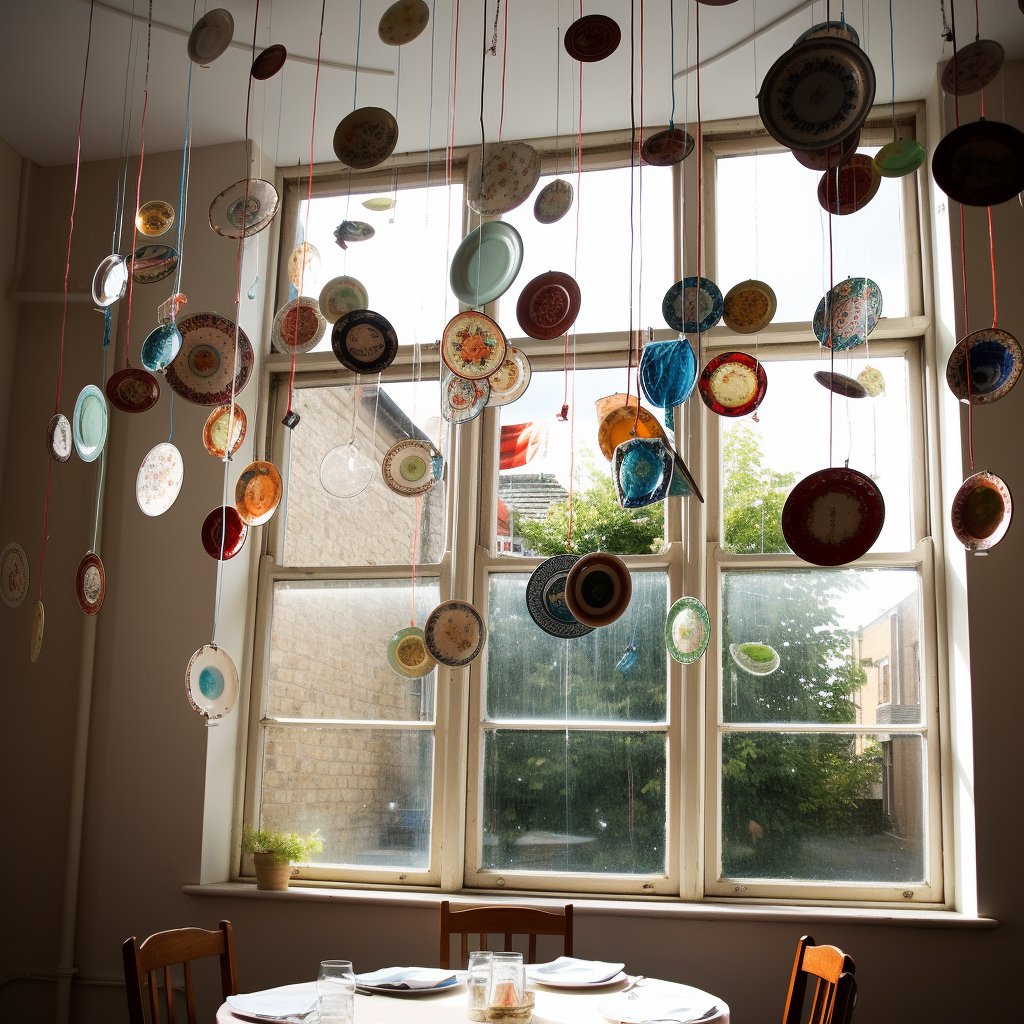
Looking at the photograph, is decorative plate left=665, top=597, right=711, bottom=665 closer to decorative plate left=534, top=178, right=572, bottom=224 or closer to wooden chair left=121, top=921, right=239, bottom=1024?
decorative plate left=534, top=178, right=572, bottom=224

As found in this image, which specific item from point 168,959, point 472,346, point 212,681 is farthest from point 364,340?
point 168,959

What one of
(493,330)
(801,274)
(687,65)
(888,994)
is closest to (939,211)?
(801,274)

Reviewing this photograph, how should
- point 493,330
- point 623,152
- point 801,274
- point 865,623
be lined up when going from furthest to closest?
1. point 623,152
2. point 801,274
3. point 865,623
4. point 493,330

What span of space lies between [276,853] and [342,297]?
2066 mm

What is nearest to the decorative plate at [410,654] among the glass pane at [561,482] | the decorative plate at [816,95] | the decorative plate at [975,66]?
the glass pane at [561,482]

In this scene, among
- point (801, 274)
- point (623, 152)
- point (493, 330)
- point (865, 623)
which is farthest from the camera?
point (623, 152)

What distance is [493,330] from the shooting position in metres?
3.20

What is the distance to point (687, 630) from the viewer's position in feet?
11.2

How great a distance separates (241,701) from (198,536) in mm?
681

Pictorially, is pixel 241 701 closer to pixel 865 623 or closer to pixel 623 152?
pixel 865 623

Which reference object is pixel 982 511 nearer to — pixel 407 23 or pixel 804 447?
pixel 804 447

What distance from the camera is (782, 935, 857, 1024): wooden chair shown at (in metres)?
2.16

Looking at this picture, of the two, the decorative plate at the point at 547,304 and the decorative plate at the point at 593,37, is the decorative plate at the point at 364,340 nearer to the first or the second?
the decorative plate at the point at 547,304

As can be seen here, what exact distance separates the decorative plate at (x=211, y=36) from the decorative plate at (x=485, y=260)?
95 cm
